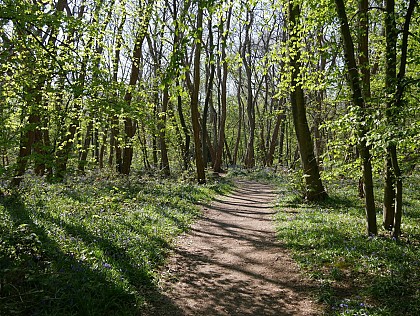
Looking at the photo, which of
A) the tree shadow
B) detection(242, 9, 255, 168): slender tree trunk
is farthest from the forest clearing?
detection(242, 9, 255, 168): slender tree trunk

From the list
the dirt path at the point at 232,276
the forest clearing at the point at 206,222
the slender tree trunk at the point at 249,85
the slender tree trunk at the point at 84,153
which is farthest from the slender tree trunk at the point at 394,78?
the slender tree trunk at the point at 249,85

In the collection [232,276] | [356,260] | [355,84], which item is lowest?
[232,276]

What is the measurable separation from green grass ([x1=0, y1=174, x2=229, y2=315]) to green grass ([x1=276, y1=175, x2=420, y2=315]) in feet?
9.96

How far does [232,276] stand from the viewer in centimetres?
644

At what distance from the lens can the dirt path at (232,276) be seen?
16.9ft

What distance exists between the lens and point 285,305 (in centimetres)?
523

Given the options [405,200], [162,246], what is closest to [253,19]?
[405,200]

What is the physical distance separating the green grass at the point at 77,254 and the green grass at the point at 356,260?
3.04 metres

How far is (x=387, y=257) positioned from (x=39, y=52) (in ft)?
30.3

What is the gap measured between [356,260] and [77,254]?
5283mm

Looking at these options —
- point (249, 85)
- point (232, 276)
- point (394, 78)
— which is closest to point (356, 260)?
point (232, 276)

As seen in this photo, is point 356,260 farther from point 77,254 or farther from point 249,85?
point 249,85

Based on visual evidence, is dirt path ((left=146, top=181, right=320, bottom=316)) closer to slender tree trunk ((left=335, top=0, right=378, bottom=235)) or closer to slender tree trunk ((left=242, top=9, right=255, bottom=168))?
slender tree trunk ((left=335, top=0, right=378, bottom=235))

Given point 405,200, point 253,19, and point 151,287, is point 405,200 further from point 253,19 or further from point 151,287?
point 253,19
